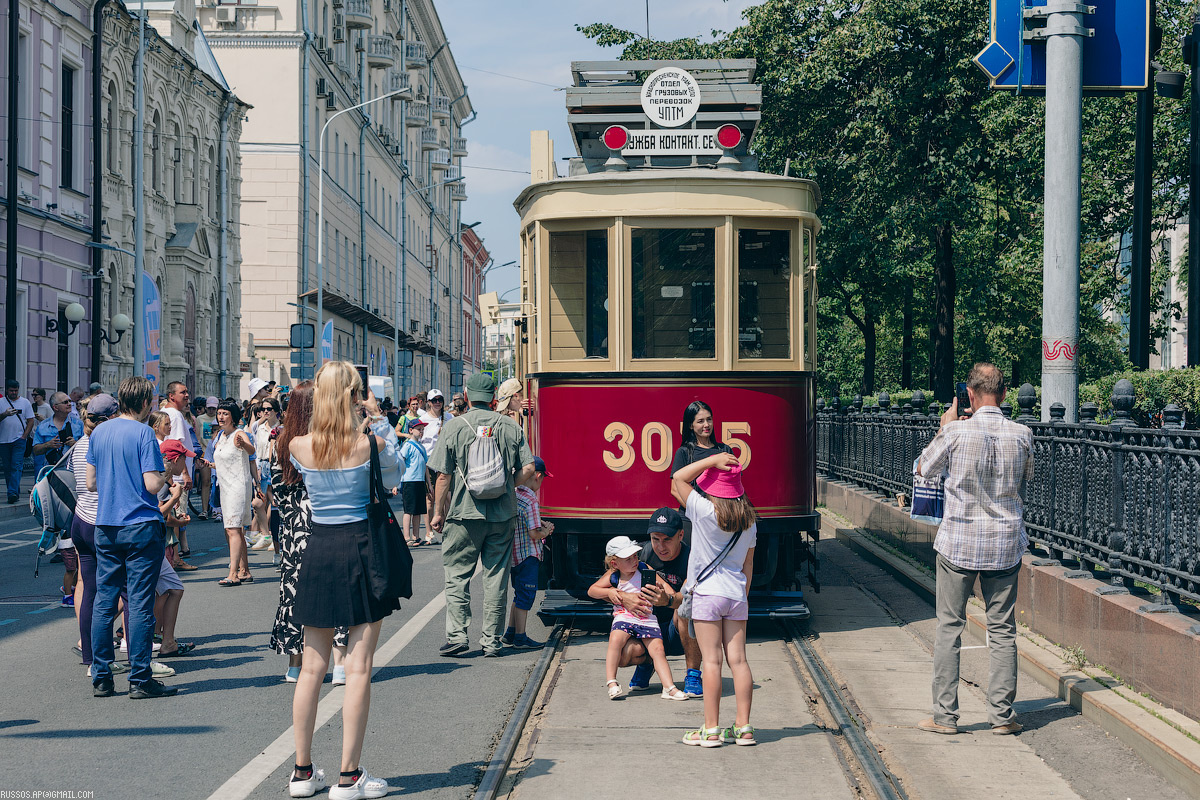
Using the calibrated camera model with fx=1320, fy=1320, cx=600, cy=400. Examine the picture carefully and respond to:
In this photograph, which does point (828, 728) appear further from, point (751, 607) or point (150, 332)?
point (150, 332)

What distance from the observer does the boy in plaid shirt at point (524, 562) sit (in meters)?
8.96

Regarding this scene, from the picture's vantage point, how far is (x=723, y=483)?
620cm

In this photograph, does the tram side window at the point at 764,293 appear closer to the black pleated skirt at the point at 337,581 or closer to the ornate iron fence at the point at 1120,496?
the ornate iron fence at the point at 1120,496

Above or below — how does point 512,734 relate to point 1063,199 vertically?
below

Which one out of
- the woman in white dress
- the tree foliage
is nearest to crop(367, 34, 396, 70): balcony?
the tree foliage

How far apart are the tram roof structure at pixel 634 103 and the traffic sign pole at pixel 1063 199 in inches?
88.7

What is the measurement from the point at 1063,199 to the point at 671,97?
3039 mm

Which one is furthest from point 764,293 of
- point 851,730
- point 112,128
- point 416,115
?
point 416,115

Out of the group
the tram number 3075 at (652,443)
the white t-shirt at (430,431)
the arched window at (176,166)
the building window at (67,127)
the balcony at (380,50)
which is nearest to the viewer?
the tram number 3075 at (652,443)

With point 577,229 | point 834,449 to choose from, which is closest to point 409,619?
point 577,229

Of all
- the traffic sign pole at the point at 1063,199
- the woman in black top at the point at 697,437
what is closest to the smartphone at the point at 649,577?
the woman in black top at the point at 697,437

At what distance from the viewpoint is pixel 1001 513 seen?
21.6 ft

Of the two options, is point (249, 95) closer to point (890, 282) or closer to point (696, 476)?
point (890, 282)

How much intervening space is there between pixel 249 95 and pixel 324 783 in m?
43.5
